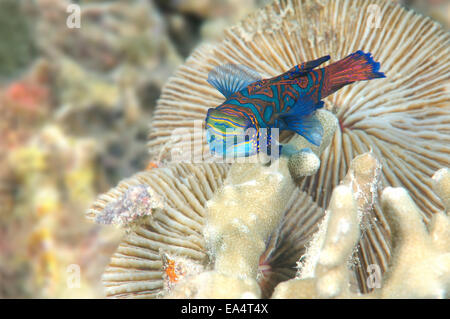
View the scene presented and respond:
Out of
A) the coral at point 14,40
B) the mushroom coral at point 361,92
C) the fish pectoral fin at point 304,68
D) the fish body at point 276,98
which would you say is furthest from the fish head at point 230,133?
the coral at point 14,40

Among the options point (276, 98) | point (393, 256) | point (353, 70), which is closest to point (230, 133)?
point (276, 98)

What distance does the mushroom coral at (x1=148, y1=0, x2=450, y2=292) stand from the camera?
220cm

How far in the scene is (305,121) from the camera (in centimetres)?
181

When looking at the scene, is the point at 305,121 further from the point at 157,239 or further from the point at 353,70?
the point at 157,239

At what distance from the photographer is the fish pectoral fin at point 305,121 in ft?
5.88

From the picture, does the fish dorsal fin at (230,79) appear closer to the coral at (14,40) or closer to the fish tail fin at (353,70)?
the fish tail fin at (353,70)

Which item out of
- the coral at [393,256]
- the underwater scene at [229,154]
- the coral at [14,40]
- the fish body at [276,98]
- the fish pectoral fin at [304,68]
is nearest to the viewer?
the coral at [393,256]

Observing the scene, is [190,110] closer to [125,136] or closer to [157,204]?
[125,136]

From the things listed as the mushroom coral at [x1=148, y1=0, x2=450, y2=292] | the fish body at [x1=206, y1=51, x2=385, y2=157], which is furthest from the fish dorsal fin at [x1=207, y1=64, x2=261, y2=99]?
the mushroom coral at [x1=148, y1=0, x2=450, y2=292]

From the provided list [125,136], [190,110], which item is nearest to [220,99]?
[190,110]

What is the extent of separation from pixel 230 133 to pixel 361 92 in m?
1.42

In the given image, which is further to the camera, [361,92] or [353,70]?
[361,92]

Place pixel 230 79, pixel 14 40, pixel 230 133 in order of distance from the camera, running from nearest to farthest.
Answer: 1. pixel 230 133
2. pixel 230 79
3. pixel 14 40

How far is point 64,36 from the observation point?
2.74 meters
